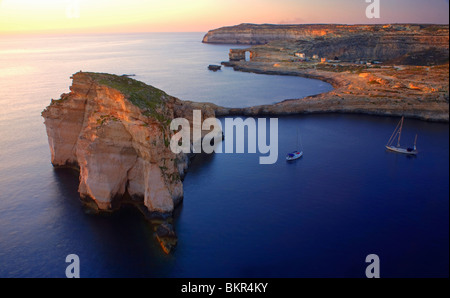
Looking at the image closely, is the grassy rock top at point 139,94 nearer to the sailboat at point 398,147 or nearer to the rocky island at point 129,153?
the rocky island at point 129,153

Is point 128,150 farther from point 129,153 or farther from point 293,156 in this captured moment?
point 293,156

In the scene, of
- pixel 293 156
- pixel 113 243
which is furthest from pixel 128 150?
pixel 293 156

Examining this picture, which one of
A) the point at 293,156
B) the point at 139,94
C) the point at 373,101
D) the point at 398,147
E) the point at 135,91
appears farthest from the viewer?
the point at 373,101

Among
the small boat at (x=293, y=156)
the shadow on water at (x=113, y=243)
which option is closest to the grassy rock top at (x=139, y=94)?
the shadow on water at (x=113, y=243)

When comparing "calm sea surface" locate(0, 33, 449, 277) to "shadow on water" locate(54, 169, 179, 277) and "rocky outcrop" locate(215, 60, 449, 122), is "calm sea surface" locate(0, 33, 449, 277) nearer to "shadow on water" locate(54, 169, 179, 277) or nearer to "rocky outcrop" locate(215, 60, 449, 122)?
"shadow on water" locate(54, 169, 179, 277)

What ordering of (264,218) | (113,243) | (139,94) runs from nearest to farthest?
(113,243) < (264,218) < (139,94)

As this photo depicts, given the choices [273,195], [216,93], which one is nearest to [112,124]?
[273,195]

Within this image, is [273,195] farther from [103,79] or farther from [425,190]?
[103,79]
